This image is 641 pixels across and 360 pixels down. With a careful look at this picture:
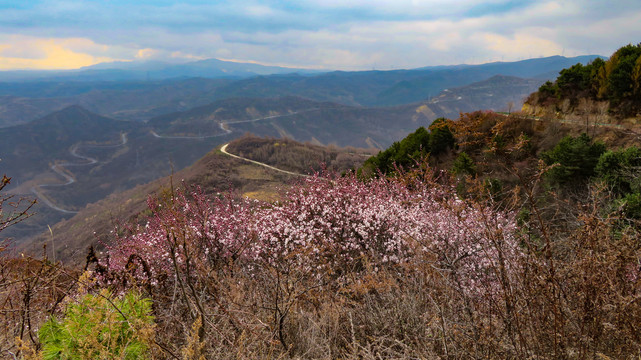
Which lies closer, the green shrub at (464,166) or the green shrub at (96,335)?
the green shrub at (96,335)

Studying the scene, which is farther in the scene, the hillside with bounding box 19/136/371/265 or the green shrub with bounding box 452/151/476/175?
the hillside with bounding box 19/136/371/265

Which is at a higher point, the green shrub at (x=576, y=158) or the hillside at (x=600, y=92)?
the hillside at (x=600, y=92)

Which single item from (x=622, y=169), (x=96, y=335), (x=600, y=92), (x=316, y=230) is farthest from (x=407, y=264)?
(x=600, y=92)

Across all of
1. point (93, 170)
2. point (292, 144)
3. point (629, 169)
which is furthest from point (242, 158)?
point (93, 170)

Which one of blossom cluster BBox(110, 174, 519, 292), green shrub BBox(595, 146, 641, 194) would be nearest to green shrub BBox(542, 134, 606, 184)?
green shrub BBox(595, 146, 641, 194)

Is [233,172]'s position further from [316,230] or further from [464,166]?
[316,230]

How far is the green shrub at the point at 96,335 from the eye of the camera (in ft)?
7.09

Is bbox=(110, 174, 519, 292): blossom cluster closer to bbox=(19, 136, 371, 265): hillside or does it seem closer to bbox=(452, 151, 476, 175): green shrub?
bbox=(452, 151, 476, 175): green shrub

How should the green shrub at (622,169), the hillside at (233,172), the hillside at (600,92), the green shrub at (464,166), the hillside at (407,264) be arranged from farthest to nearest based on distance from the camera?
the hillside at (233,172) < the hillside at (600,92) < the green shrub at (464,166) < the green shrub at (622,169) < the hillside at (407,264)

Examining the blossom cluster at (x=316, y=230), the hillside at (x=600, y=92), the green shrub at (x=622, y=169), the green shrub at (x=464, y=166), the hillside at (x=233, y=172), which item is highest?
the hillside at (x=600, y=92)

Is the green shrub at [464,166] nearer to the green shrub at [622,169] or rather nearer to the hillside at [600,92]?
the green shrub at [622,169]

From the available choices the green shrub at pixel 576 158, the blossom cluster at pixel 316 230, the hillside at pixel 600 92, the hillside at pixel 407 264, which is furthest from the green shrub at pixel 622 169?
the blossom cluster at pixel 316 230

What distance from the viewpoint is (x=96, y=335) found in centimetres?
220

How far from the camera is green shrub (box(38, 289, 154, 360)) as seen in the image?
2.16 meters
